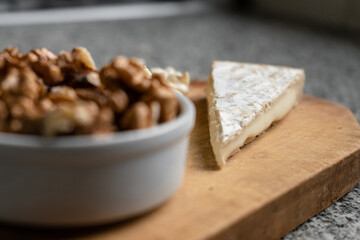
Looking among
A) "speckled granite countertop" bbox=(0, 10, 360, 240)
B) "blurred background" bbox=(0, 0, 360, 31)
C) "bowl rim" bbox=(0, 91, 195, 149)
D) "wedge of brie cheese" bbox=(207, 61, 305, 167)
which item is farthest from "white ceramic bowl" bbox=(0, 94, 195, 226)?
"blurred background" bbox=(0, 0, 360, 31)

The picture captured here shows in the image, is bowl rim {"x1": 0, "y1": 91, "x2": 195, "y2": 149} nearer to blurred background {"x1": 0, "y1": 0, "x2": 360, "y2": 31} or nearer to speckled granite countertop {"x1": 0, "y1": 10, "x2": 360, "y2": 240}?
speckled granite countertop {"x1": 0, "y1": 10, "x2": 360, "y2": 240}

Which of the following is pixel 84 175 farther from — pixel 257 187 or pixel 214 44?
pixel 214 44

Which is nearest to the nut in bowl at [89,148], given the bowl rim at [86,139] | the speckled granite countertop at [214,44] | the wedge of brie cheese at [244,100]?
the bowl rim at [86,139]

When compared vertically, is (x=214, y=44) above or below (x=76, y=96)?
below

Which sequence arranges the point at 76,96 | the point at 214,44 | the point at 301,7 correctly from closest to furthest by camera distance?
the point at 76,96 < the point at 214,44 < the point at 301,7

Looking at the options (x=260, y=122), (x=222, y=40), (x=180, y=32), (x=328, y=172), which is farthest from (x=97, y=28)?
(x=328, y=172)

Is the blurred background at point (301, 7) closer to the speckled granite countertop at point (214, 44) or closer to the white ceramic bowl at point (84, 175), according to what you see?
the speckled granite countertop at point (214, 44)

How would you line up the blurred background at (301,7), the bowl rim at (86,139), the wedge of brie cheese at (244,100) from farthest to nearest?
1. the blurred background at (301,7)
2. the wedge of brie cheese at (244,100)
3. the bowl rim at (86,139)

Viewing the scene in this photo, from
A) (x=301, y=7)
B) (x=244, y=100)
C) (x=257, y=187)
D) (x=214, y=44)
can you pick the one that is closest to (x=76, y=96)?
(x=257, y=187)
